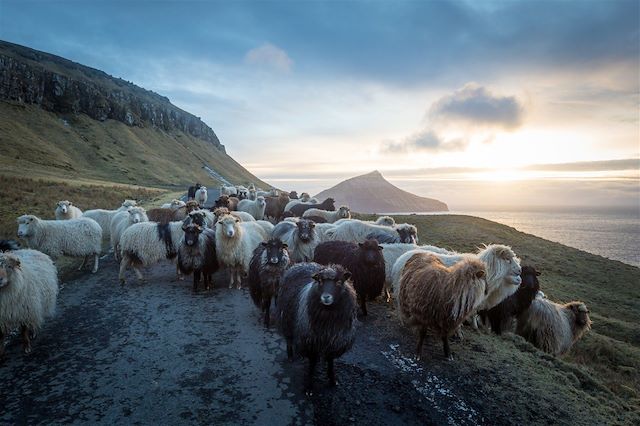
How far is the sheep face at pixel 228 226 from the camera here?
9508 millimetres

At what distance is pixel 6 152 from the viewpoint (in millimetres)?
50062

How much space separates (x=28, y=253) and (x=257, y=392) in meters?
6.35

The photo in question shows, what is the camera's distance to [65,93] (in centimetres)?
8612

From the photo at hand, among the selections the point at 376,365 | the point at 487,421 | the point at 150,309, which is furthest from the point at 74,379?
the point at 487,421

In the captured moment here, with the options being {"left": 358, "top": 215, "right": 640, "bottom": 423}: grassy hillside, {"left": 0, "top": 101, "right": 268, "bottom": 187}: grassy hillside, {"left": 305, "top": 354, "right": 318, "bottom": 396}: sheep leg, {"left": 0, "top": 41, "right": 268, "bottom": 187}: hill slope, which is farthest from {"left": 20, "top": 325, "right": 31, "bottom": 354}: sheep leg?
{"left": 0, "top": 101, "right": 268, "bottom": 187}: grassy hillside

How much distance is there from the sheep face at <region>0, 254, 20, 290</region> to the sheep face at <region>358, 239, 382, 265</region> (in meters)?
6.97

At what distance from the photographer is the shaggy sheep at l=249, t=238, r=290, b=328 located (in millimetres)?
7289

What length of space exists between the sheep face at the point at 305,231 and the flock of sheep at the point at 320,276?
0.20ft

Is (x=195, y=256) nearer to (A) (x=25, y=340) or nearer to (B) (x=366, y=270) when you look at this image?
(A) (x=25, y=340)

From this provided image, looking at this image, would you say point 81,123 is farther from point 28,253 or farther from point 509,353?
point 509,353

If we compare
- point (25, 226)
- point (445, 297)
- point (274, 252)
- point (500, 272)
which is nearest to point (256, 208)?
point (25, 226)

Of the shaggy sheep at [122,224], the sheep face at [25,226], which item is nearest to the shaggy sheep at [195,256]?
the shaggy sheep at [122,224]

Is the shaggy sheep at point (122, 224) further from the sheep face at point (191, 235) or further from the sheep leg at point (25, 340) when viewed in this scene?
the sheep leg at point (25, 340)

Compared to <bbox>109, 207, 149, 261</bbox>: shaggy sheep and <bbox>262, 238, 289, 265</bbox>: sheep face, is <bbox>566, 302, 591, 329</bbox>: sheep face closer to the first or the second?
<bbox>262, 238, 289, 265</bbox>: sheep face
